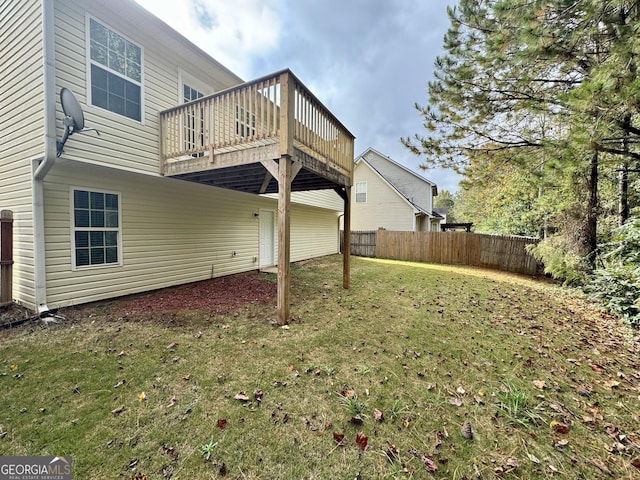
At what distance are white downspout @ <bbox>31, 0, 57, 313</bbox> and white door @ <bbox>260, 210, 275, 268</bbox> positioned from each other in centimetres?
603

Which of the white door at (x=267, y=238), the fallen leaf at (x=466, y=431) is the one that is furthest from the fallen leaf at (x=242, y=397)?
the white door at (x=267, y=238)

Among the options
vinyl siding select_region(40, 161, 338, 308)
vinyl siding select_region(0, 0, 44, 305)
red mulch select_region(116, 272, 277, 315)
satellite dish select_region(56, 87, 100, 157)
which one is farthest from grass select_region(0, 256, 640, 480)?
satellite dish select_region(56, 87, 100, 157)

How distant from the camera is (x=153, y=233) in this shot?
21.0 feet

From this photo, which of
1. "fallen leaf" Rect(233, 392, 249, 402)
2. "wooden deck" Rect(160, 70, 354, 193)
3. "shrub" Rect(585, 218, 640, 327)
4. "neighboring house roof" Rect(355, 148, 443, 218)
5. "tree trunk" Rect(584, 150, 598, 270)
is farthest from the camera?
"neighboring house roof" Rect(355, 148, 443, 218)

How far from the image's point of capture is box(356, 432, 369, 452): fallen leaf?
6.71ft

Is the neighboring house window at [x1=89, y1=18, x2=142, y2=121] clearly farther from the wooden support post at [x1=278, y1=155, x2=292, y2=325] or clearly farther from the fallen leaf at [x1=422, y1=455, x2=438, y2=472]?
the fallen leaf at [x1=422, y1=455, x2=438, y2=472]

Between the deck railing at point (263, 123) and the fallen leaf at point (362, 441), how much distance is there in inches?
149

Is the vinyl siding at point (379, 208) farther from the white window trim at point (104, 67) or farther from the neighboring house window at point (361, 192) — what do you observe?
the white window trim at point (104, 67)

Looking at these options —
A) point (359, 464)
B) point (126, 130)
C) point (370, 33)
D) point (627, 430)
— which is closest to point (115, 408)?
point (359, 464)

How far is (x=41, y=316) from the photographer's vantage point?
14.5ft

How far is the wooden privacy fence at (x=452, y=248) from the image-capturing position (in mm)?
11070

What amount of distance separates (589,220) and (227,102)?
10144 millimetres

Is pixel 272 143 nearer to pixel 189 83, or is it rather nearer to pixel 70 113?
pixel 70 113

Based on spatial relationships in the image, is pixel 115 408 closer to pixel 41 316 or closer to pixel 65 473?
pixel 65 473
